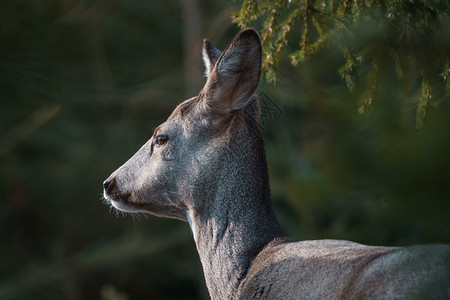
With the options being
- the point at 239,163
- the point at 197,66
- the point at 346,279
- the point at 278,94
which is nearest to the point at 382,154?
the point at 346,279

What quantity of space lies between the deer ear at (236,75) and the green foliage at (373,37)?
334mm

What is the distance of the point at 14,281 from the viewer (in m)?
13.3

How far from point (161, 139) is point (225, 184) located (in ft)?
1.74

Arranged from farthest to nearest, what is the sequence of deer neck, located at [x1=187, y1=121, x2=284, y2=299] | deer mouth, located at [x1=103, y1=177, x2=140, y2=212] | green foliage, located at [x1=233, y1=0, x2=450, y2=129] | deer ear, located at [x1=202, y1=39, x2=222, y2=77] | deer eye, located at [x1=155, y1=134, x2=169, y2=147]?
1. deer ear, located at [x1=202, y1=39, x2=222, y2=77]
2. deer mouth, located at [x1=103, y1=177, x2=140, y2=212]
3. deer eye, located at [x1=155, y1=134, x2=169, y2=147]
4. deer neck, located at [x1=187, y1=121, x2=284, y2=299]
5. green foliage, located at [x1=233, y1=0, x2=450, y2=129]

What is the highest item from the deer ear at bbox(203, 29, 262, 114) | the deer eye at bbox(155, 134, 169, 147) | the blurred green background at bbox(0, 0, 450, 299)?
the deer ear at bbox(203, 29, 262, 114)

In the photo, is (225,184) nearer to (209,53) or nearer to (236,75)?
(236,75)

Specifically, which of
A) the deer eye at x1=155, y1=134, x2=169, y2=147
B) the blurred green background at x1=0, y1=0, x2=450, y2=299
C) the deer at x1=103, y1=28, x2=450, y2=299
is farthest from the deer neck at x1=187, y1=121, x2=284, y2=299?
the blurred green background at x1=0, y1=0, x2=450, y2=299

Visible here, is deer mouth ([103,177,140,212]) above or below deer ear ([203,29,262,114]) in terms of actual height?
below

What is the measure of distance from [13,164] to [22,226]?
168cm

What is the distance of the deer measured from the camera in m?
3.82

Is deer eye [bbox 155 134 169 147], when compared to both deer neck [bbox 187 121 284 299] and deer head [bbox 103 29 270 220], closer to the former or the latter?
deer head [bbox 103 29 270 220]

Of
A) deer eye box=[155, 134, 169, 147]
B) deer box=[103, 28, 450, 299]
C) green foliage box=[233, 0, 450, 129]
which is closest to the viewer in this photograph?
green foliage box=[233, 0, 450, 129]

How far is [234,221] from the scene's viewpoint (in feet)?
13.4

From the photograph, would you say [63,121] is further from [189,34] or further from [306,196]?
[306,196]
